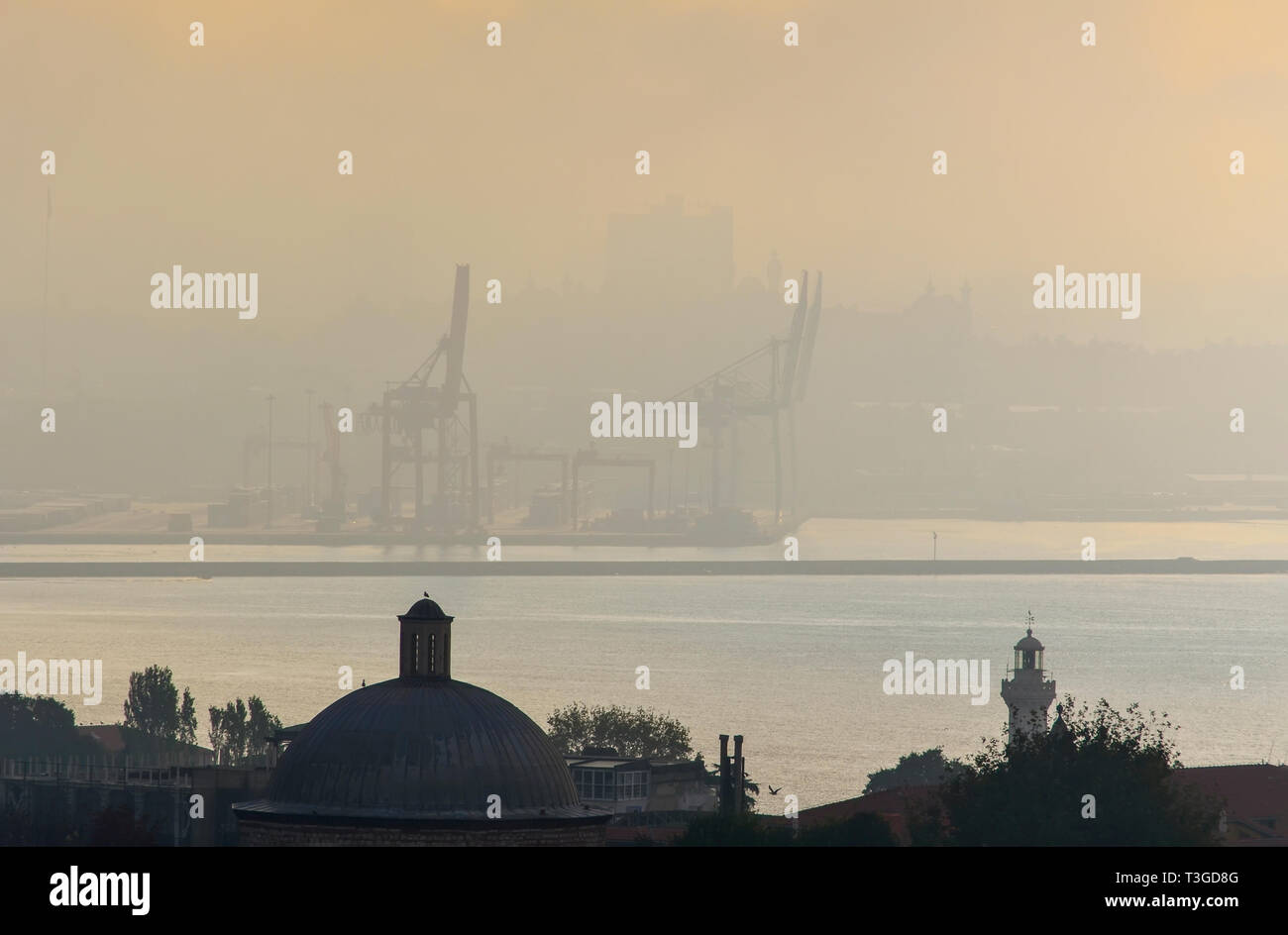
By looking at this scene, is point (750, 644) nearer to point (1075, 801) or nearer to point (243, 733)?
point (243, 733)

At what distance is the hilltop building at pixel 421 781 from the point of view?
2577 cm

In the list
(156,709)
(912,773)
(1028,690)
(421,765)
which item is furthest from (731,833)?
(156,709)

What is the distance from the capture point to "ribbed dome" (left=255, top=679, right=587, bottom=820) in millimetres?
26078

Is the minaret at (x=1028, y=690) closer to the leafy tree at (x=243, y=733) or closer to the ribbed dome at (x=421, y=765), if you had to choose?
the ribbed dome at (x=421, y=765)

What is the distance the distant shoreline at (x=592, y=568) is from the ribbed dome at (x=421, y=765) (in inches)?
5573

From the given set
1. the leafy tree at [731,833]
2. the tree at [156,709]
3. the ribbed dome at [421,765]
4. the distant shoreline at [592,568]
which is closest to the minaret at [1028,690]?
the leafy tree at [731,833]

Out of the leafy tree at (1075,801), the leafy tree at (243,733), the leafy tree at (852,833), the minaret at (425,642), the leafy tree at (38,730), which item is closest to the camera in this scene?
the minaret at (425,642)

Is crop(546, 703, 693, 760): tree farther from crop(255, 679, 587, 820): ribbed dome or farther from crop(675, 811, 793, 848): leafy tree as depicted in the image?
crop(255, 679, 587, 820): ribbed dome

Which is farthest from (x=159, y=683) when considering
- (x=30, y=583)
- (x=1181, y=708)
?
(x=30, y=583)

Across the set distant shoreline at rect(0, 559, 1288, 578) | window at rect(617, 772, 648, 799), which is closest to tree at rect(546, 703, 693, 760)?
window at rect(617, 772, 648, 799)

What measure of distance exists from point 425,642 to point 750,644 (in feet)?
327
